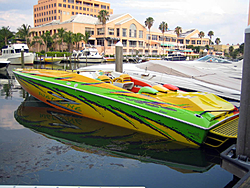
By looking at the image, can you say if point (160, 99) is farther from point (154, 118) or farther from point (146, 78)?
point (146, 78)

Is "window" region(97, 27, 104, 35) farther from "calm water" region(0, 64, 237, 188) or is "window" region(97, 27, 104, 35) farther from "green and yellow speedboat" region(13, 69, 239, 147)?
"calm water" region(0, 64, 237, 188)

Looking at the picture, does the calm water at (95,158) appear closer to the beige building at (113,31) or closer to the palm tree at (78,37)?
the beige building at (113,31)

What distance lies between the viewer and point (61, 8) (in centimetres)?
6781

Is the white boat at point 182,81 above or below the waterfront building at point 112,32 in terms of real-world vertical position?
below

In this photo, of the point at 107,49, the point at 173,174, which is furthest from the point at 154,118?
the point at 107,49

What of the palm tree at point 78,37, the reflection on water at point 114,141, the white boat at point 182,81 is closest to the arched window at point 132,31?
the palm tree at point 78,37

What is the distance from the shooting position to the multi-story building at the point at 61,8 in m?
67.9

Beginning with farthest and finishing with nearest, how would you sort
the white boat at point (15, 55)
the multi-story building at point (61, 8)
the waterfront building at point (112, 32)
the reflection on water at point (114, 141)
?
the multi-story building at point (61, 8) < the waterfront building at point (112, 32) < the white boat at point (15, 55) < the reflection on water at point (114, 141)

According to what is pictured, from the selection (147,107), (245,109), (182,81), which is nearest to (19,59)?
(182,81)

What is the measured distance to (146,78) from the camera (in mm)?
10461

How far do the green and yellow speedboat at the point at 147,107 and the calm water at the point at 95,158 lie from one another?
10.7 inches

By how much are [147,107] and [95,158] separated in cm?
174

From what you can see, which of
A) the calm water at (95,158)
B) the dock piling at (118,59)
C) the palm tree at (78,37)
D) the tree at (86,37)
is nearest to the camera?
the calm water at (95,158)

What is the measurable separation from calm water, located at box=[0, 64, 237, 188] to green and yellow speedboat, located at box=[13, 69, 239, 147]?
272mm
